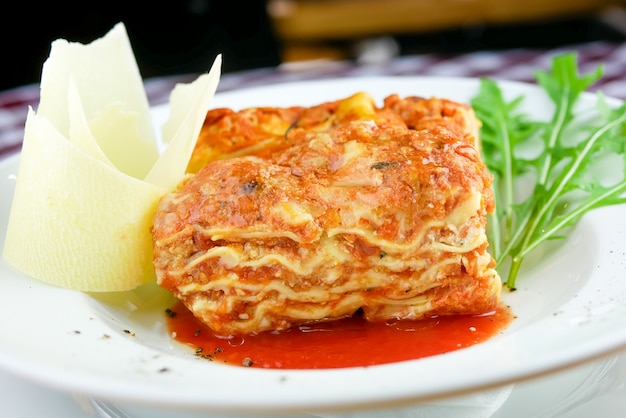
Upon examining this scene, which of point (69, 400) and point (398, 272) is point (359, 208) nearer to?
point (398, 272)

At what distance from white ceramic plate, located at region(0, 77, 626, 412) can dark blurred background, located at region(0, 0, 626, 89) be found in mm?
4289

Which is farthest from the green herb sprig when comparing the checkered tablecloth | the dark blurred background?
the dark blurred background

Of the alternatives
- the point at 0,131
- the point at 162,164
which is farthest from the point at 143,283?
the point at 0,131

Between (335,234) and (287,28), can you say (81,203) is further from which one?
(287,28)

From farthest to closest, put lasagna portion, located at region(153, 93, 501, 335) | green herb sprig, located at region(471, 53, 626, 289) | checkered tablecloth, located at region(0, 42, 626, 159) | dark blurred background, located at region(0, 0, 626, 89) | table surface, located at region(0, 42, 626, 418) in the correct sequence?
dark blurred background, located at region(0, 0, 626, 89) → checkered tablecloth, located at region(0, 42, 626, 159) → table surface, located at region(0, 42, 626, 418) → green herb sprig, located at region(471, 53, 626, 289) → lasagna portion, located at region(153, 93, 501, 335)

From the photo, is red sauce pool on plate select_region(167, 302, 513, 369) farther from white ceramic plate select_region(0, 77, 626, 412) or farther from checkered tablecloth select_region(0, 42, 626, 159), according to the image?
checkered tablecloth select_region(0, 42, 626, 159)

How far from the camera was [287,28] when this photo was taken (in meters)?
7.84

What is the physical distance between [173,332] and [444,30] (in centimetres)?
620

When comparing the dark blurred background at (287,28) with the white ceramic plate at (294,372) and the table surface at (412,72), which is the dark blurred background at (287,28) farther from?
the white ceramic plate at (294,372)

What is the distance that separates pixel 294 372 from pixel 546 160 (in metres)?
1.69

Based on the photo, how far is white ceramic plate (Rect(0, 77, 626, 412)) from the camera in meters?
1.59

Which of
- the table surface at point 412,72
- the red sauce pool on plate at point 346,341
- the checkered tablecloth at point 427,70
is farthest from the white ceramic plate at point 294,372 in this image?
the checkered tablecloth at point 427,70

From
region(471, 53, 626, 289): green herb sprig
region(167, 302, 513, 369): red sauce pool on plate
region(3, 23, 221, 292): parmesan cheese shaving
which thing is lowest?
region(167, 302, 513, 369): red sauce pool on plate

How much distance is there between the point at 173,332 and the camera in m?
2.39
